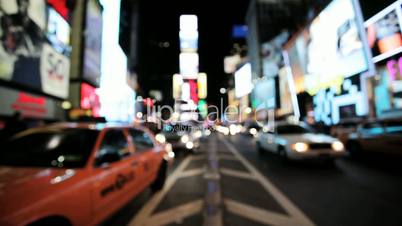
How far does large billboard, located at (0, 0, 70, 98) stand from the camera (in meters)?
14.1

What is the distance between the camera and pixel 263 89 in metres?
69.3

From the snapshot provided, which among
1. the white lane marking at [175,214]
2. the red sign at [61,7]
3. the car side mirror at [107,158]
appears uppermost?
the red sign at [61,7]

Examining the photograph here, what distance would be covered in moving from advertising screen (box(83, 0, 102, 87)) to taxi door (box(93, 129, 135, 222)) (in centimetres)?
2264

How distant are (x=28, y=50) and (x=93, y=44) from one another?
11577 millimetres

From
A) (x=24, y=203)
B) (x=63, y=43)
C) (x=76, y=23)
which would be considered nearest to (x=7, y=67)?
(x=63, y=43)

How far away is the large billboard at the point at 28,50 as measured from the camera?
46.3 feet

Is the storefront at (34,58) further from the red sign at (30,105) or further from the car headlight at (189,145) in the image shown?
the car headlight at (189,145)

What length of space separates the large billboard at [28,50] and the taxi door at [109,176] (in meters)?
12.6

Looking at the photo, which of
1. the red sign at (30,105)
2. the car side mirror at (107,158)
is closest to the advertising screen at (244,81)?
the red sign at (30,105)

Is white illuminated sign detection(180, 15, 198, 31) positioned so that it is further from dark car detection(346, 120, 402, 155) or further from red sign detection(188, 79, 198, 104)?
dark car detection(346, 120, 402, 155)

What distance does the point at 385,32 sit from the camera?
2072 centimetres

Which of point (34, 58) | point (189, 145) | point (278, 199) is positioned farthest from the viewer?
point (34, 58)

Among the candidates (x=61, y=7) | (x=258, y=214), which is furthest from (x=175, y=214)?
(x=61, y=7)

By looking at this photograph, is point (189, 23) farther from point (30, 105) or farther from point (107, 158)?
point (107, 158)
